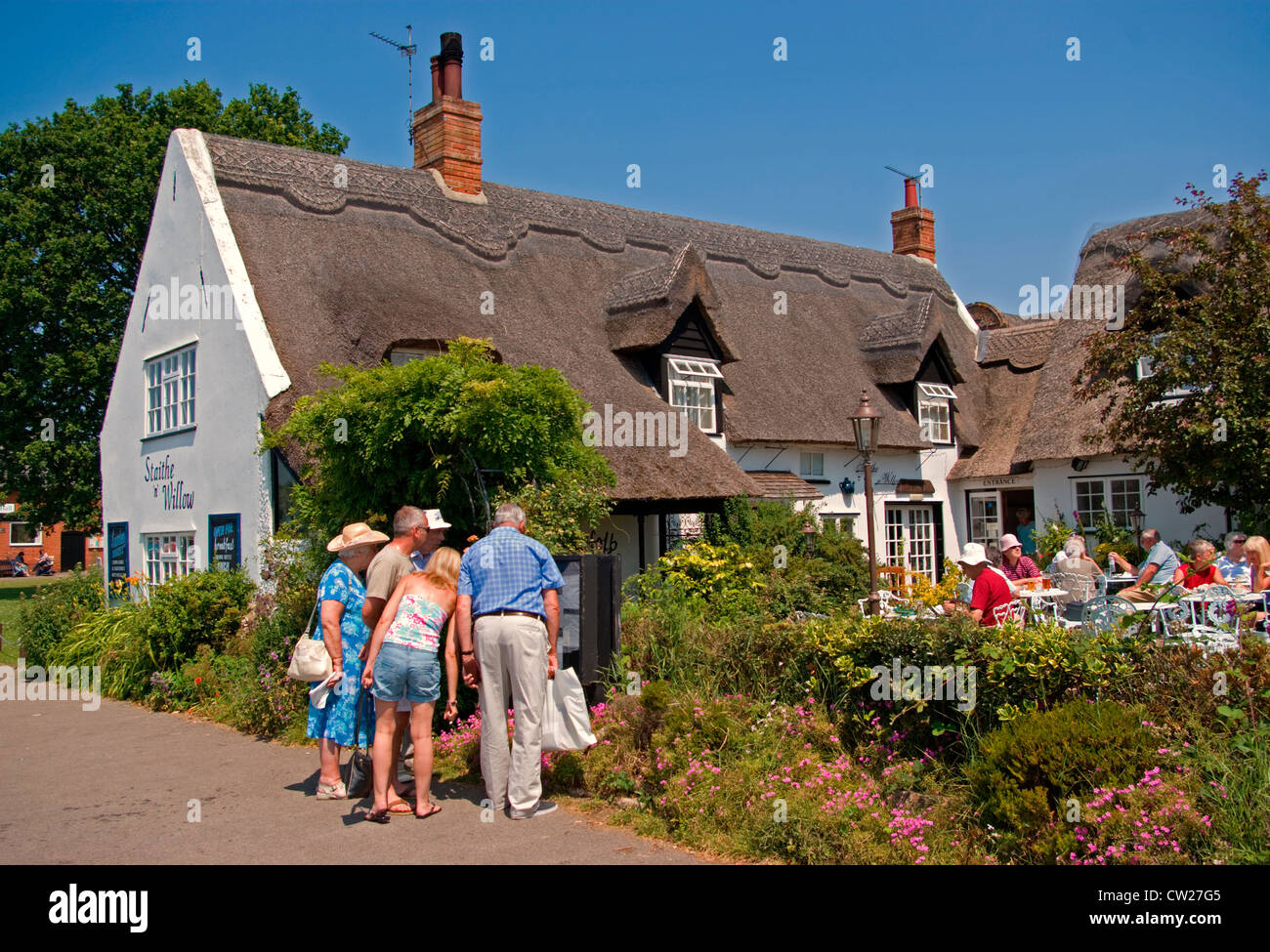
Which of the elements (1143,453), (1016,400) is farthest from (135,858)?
(1016,400)

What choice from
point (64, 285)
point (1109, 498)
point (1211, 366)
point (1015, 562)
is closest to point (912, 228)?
point (1109, 498)

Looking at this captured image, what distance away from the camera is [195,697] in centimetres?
1094

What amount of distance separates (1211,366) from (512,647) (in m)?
10.5

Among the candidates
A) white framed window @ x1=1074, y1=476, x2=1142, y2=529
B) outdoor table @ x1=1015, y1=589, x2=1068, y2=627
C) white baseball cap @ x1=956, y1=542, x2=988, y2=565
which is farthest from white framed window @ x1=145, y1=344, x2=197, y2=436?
white framed window @ x1=1074, y1=476, x2=1142, y2=529

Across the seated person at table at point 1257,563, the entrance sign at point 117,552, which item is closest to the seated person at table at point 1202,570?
the seated person at table at point 1257,563

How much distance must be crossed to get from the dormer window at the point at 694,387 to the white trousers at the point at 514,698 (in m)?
10.1

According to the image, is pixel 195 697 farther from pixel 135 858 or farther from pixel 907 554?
pixel 907 554

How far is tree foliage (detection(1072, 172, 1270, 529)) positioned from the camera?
12.5 meters

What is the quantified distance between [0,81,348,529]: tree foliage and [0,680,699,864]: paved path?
1726 centimetres

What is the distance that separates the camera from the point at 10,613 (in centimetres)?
2441

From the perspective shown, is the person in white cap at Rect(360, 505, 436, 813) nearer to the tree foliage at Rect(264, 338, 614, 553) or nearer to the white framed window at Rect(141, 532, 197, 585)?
the tree foliage at Rect(264, 338, 614, 553)

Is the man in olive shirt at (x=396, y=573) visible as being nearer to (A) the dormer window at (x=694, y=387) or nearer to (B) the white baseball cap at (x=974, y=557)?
(B) the white baseball cap at (x=974, y=557)

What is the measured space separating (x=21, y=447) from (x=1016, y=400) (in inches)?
896

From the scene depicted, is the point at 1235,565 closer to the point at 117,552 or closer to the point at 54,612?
the point at 54,612
